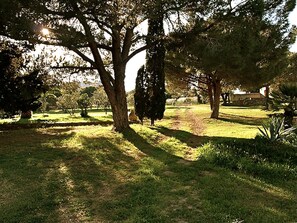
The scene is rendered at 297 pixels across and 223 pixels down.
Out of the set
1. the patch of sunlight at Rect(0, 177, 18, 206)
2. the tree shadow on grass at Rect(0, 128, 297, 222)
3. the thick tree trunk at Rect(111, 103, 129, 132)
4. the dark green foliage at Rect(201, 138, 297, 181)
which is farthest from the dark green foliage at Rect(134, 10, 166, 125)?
the patch of sunlight at Rect(0, 177, 18, 206)

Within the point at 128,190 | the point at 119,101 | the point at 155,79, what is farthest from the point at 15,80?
the point at 128,190

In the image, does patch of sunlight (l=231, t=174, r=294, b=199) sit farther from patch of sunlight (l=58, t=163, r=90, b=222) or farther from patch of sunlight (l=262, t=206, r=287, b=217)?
patch of sunlight (l=58, t=163, r=90, b=222)

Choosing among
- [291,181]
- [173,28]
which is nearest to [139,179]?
[291,181]

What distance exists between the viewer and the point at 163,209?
5.30 m

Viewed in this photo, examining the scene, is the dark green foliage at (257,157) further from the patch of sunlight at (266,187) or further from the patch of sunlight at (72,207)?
the patch of sunlight at (72,207)

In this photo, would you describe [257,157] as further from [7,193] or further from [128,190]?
[7,193]

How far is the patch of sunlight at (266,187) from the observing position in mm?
6039

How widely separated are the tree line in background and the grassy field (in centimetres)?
409

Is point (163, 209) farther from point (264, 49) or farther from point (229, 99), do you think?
point (229, 99)

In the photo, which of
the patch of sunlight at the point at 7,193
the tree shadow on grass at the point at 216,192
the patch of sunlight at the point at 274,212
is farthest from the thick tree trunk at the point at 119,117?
the patch of sunlight at the point at 274,212

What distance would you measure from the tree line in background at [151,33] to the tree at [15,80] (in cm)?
178

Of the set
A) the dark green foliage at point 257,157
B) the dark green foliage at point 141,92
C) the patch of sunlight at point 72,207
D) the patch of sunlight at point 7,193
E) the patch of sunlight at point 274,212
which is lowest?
the patch of sunlight at point 274,212

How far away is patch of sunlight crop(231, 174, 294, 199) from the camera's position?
6.04 metres

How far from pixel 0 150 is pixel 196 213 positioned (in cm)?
773
